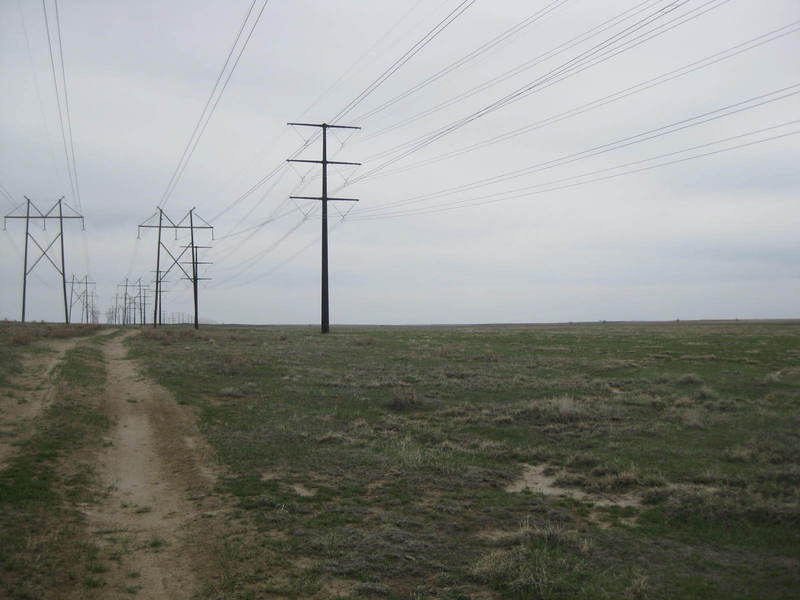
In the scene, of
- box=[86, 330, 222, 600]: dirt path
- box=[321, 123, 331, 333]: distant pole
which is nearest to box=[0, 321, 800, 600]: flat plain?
box=[86, 330, 222, 600]: dirt path

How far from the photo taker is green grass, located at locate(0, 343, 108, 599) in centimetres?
777

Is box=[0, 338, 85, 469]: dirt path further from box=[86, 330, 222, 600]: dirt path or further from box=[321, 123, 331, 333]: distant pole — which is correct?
box=[321, 123, 331, 333]: distant pole

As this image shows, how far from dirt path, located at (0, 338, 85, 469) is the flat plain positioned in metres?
1.93

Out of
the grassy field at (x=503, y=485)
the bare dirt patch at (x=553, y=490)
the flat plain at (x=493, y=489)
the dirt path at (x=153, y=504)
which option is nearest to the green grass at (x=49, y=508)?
the flat plain at (x=493, y=489)

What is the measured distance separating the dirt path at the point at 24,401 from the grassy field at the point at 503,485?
4304 mm

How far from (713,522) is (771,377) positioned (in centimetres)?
2135

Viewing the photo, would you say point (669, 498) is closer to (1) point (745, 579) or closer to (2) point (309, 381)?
(1) point (745, 579)

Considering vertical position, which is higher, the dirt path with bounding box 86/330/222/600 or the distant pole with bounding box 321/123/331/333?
the distant pole with bounding box 321/123/331/333

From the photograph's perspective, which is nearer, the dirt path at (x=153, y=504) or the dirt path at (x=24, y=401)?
the dirt path at (x=153, y=504)

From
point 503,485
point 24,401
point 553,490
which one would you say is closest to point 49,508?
point 503,485

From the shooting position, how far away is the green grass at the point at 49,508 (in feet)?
25.5

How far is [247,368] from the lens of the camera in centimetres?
3103

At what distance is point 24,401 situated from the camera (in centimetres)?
1922

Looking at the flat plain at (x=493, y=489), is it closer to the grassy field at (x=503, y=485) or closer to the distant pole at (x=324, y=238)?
the grassy field at (x=503, y=485)
